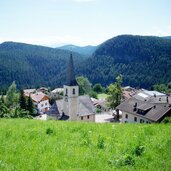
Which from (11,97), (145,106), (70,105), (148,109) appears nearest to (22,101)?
(11,97)

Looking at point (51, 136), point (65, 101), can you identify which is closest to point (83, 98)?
point (65, 101)

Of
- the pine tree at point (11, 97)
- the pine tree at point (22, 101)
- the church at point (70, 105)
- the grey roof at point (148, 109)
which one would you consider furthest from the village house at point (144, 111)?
the pine tree at point (11, 97)

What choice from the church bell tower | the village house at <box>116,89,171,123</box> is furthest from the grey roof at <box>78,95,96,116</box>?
the village house at <box>116,89,171,123</box>

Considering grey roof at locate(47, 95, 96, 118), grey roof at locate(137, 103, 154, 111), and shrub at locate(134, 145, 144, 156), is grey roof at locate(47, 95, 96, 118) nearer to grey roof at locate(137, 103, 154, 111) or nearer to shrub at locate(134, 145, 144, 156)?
grey roof at locate(137, 103, 154, 111)

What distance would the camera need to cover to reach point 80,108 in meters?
61.3

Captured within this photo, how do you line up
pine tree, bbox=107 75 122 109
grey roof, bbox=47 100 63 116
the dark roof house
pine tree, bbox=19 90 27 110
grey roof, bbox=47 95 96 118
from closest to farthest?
the dark roof house → grey roof, bbox=47 100 63 116 → grey roof, bbox=47 95 96 118 → pine tree, bbox=107 75 122 109 → pine tree, bbox=19 90 27 110

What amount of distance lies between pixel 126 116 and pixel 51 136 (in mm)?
52699

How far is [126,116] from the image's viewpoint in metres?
61.6

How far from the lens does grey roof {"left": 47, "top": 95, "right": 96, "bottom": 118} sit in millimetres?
59638

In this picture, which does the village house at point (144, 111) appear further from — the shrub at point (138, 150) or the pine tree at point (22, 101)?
the shrub at point (138, 150)

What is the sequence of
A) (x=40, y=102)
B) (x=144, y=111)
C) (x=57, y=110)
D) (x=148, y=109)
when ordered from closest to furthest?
(x=148, y=109)
(x=144, y=111)
(x=57, y=110)
(x=40, y=102)

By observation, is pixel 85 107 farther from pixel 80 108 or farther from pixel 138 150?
pixel 138 150

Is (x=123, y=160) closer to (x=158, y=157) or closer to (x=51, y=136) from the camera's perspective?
(x=158, y=157)

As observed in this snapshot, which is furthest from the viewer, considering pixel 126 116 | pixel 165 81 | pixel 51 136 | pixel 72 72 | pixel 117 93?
pixel 165 81
